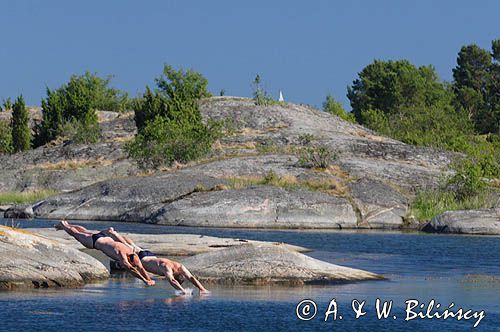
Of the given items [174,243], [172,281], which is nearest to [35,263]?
[172,281]

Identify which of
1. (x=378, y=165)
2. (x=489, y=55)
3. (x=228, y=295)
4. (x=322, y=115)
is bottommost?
(x=228, y=295)

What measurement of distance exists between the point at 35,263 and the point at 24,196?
51091mm

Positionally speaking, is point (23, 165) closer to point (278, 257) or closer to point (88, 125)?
point (88, 125)

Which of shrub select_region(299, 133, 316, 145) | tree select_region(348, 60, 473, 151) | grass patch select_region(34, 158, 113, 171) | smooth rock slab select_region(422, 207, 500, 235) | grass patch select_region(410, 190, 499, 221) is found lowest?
smooth rock slab select_region(422, 207, 500, 235)

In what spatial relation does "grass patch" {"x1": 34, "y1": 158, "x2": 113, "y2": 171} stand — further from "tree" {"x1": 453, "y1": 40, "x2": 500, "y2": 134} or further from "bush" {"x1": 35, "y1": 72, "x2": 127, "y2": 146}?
"tree" {"x1": 453, "y1": 40, "x2": 500, "y2": 134}

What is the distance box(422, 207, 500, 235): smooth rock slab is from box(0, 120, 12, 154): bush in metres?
66.3

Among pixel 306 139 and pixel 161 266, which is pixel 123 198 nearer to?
pixel 306 139

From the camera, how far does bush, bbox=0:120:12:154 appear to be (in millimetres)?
118387

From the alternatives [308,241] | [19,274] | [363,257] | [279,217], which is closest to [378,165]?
[279,217]

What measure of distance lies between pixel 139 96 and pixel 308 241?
7901cm

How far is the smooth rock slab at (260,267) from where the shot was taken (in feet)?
103

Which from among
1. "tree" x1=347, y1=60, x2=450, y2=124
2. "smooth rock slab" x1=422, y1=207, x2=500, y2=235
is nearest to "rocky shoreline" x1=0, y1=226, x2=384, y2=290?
"smooth rock slab" x1=422, y1=207, x2=500, y2=235

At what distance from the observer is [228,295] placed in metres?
28.7

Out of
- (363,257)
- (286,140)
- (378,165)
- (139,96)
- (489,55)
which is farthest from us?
(489,55)
